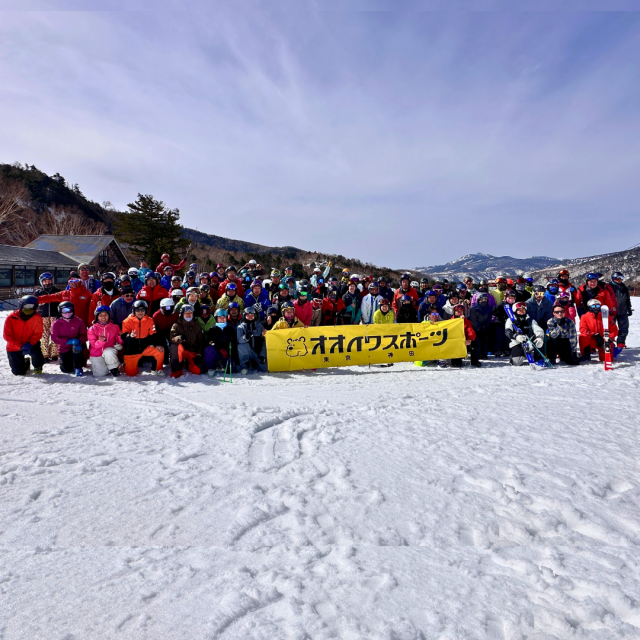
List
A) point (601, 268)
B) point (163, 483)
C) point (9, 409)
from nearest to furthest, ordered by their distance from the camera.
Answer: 1. point (163, 483)
2. point (9, 409)
3. point (601, 268)

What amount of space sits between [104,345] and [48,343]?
1.72 meters

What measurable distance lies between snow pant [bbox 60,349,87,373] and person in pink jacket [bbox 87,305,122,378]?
0.28m

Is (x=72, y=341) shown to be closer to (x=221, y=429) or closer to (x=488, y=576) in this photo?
(x=221, y=429)

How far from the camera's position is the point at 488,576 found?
1.92 metres

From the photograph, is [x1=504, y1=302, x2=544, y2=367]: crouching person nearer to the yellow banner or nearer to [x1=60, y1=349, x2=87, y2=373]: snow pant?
the yellow banner

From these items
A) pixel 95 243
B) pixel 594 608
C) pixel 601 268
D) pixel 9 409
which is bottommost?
pixel 594 608

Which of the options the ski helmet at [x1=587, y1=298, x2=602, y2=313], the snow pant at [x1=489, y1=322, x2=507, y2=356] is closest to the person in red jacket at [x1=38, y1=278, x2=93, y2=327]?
the snow pant at [x1=489, y1=322, x2=507, y2=356]

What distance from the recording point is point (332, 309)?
8.59 meters

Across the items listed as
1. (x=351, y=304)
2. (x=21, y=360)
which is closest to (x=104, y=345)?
(x=21, y=360)

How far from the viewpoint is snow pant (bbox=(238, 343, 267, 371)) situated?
6.89m

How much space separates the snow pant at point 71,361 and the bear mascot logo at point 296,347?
3774mm

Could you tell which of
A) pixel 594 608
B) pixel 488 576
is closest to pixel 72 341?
pixel 488 576

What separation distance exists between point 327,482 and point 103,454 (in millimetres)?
2107

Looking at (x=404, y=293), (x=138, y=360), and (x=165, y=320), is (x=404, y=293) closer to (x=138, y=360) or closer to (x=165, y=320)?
(x=165, y=320)
